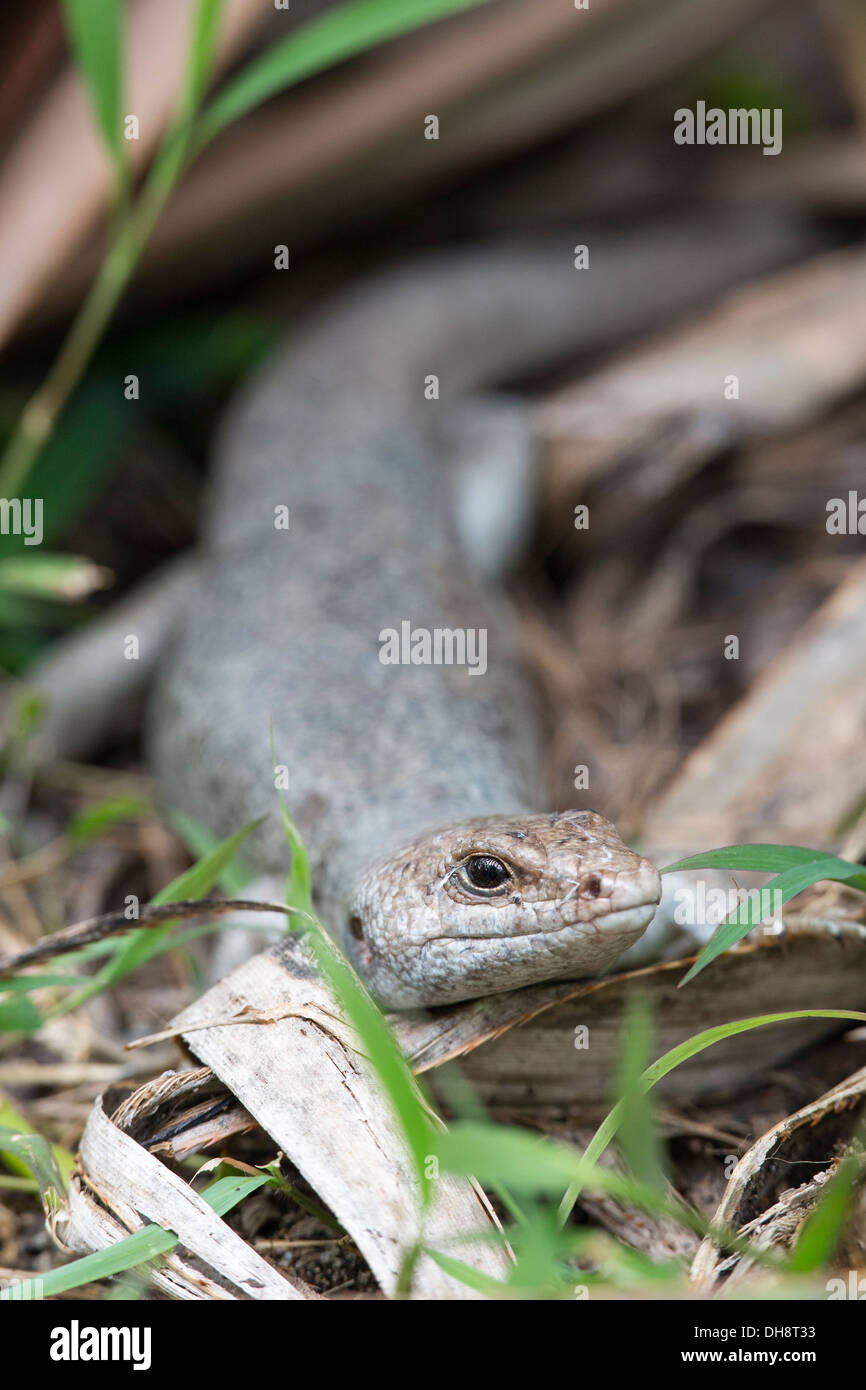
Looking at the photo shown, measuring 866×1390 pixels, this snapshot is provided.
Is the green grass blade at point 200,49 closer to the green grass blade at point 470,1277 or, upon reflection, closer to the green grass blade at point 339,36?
the green grass blade at point 339,36

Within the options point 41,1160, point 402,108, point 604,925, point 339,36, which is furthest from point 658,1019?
point 402,108

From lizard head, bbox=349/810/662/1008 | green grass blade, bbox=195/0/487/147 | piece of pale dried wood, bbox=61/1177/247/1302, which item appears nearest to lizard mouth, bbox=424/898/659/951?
lizard head, bbox=349/810/662/1008

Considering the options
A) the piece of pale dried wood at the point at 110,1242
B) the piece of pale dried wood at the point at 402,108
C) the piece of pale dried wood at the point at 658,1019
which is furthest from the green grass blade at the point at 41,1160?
the piece of pale dried wood at the point at 402,108

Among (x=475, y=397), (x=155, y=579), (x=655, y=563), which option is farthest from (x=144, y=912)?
(x=475, y=397)

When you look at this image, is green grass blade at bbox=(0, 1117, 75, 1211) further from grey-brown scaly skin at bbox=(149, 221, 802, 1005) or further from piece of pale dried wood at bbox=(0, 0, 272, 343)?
piece of pale dried wood at bbox=(0, 0, 272, 343)

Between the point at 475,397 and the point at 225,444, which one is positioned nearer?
the point at 225,444

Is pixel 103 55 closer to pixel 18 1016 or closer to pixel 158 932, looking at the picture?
pixel 158 932

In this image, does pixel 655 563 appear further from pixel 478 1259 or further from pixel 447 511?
pixel 478 1259
